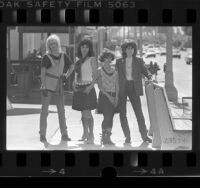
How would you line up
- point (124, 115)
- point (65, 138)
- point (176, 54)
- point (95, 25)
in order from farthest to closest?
point (176, 54), point (124, 115), point (65, 138), point (95, 25)

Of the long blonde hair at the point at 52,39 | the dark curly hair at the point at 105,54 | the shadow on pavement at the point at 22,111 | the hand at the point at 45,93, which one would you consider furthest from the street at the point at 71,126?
the long blonde hair at the point at 52,39

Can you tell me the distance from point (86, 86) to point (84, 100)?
0.17 metres

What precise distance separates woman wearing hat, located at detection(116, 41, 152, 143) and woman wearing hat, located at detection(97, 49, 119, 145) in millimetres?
66

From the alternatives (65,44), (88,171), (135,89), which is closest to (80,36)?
(65,44)

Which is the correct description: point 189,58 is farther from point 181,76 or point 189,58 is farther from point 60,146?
point 60,146

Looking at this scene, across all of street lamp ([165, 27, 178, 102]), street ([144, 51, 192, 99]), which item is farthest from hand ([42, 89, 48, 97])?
street lamp ([165, 27, 178, 102])

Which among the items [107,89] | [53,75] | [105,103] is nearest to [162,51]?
[107,89]

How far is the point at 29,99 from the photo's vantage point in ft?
28.3

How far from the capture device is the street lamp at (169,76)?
8.62m

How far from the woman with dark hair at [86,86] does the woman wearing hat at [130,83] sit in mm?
295

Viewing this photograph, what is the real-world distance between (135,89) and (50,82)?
3.03 ft

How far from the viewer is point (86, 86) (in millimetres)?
9008

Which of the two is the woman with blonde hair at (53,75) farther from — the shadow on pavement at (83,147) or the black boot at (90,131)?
the black boot at (90,131)

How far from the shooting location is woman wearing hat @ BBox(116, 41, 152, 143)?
352 inches
